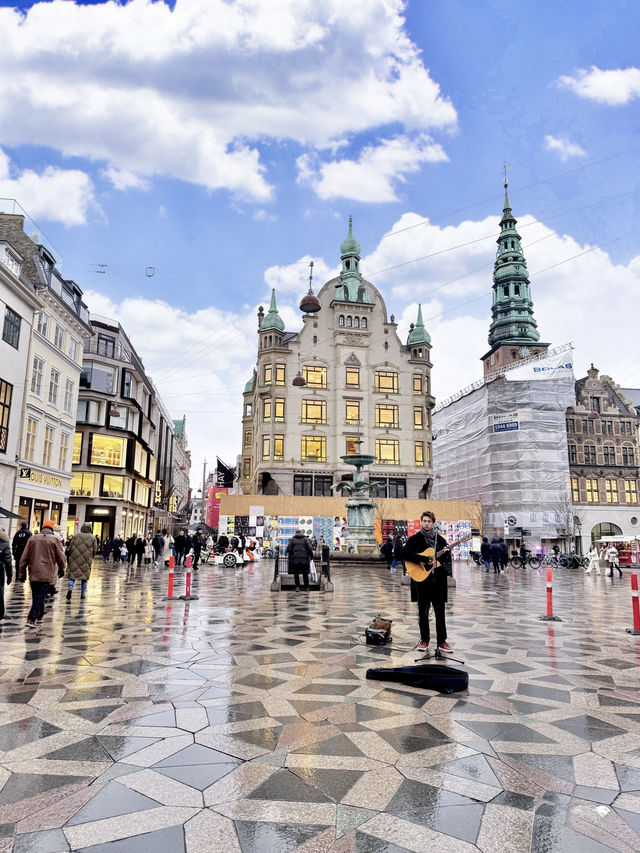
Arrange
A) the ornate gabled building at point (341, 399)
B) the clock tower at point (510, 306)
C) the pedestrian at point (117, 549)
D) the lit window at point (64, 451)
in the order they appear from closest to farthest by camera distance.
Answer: the lit window at point (64, 451)
the pedestrian at point (117, 549)
the ornate gabled building at point (341, 399)
the clock tower at point (510, 306)

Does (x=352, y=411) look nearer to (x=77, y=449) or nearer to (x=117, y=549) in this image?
(x=77, y=449)

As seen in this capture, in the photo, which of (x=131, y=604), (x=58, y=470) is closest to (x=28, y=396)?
(x=58, y=470)

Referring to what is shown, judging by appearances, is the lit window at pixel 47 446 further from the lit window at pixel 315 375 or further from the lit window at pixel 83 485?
the lit window at pixel 315 375

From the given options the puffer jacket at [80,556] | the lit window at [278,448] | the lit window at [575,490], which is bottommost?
the puffer jacket at [80,556]

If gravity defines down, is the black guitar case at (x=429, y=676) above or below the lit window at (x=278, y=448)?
below

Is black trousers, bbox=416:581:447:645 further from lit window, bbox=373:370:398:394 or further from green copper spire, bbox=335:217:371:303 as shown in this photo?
green copper spire, bbox=335:217:371:303

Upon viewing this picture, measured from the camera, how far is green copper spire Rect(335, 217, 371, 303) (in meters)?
56.5

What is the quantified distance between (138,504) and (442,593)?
48.1 m

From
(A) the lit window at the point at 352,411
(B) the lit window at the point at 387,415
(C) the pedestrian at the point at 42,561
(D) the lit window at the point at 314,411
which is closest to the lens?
(C) the pedestrian at the point at 42,561

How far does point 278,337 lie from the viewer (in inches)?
2146

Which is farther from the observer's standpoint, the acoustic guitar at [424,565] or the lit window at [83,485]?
the lit window at [83,485]

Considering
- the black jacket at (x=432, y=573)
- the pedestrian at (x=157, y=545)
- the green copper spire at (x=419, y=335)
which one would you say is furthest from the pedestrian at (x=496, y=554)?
the green copper spire at (x=419, y=335)

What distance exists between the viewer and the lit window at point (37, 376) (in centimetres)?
2965

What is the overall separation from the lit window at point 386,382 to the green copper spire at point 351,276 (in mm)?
7569
